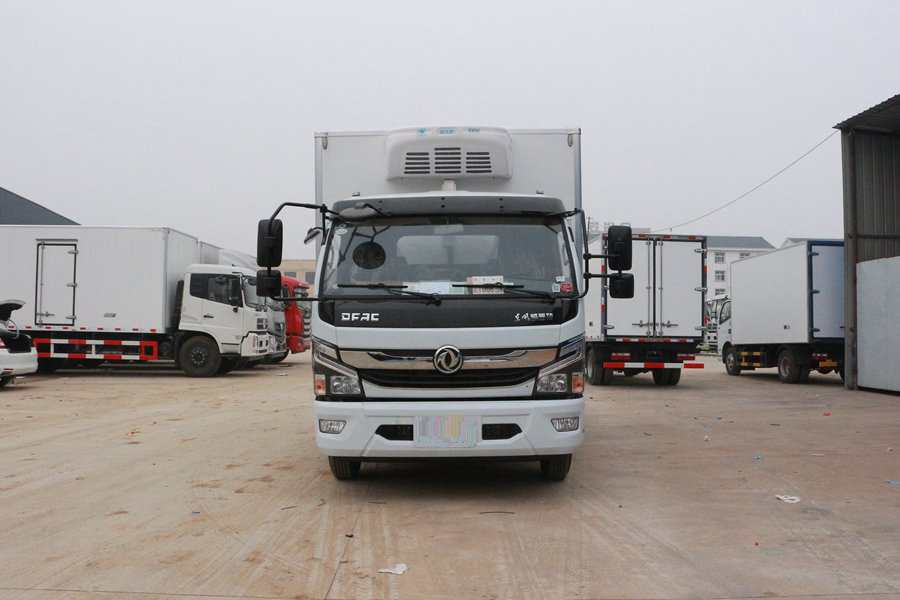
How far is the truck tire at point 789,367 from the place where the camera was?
17.5 metres

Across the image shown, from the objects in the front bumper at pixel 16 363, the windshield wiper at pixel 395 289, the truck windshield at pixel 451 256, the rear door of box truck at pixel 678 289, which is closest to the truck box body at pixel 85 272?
the front bumper at pixel 16 363

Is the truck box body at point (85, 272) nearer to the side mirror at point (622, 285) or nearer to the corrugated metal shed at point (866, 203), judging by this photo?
the side mirror at point (622, 285)

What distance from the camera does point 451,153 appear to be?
6.89 m

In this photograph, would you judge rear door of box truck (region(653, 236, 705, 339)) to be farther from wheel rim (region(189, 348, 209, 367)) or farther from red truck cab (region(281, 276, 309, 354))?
red truck cab (region(281, 276, 309, 354))

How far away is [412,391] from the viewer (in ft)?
17.7

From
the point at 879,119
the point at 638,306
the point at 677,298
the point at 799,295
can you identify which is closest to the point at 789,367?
the point at 799,295

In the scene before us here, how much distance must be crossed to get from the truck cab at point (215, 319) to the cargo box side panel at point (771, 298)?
12.4 meters

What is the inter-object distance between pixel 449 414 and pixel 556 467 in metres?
1.30

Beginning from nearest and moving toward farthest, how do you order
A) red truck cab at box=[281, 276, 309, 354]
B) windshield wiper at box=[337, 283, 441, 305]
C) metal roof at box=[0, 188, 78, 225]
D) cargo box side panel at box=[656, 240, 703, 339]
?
windshield wiper at box=[337, 283, 441, 305] → cargo box side panel at box=[656, 240, 703, 339] → red truck cab at box=[281, 276, 309, 354] → metal roof at box=[0, 188, 78, 225]

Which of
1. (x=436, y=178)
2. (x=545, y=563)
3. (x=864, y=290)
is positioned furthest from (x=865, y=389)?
(x=545, y=563)

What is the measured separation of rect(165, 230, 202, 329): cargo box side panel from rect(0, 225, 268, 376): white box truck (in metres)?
0.02

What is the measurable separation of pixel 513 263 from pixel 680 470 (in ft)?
9.03

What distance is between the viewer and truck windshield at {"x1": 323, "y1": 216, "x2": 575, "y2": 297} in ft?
18.5

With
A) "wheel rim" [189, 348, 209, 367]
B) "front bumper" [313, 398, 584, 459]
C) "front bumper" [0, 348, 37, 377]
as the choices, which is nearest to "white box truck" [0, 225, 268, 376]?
"wheel rim" [189, 348, 209, 367]
